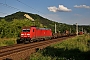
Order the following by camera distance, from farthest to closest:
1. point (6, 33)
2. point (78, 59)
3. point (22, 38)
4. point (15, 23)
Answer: point (15, 23) < point (6, 33) < point (22, 38) < point (78, 59)

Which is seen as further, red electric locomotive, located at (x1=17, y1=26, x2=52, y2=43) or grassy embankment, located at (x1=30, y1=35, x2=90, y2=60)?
red electric locomotive, located at (x1=17, y1=26, x2=52, y2=43)

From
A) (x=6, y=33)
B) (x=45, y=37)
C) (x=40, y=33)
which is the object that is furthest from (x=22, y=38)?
(x=6, y=33)

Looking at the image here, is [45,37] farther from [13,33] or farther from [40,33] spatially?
[13,33]

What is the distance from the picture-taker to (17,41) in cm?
3775

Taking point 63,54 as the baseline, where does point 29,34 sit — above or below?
above

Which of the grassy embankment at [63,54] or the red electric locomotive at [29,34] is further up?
the red electric locomotive at [29,34]

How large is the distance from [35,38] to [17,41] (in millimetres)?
3515

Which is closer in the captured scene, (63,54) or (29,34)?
(63,54)

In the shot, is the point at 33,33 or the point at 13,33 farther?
the point at 13,33

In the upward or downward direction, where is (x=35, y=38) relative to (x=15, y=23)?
downward

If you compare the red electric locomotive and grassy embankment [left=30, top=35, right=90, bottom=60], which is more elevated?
the red electric locomotive

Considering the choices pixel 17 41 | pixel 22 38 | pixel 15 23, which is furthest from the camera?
pixel 15 23

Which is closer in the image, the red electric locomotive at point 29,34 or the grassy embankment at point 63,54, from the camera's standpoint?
the grassy embankment at point 63,54

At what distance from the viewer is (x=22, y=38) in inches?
1375
